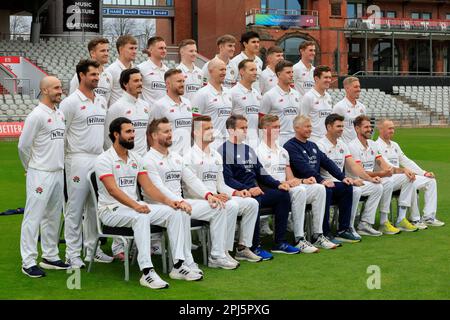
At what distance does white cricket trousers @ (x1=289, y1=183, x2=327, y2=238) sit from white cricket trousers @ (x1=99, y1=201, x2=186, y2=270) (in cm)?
176

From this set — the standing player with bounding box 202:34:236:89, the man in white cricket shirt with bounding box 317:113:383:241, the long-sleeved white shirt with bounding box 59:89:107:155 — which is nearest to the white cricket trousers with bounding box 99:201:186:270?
the long-sleeved white shirt with bounding box 59:89:107:155

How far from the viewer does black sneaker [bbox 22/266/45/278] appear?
6782 millimetres

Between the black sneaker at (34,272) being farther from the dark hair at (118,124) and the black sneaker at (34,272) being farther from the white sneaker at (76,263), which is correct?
the dark hair at (118,124)

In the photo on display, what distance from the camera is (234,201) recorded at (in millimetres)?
7473

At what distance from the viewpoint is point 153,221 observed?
6.78 m

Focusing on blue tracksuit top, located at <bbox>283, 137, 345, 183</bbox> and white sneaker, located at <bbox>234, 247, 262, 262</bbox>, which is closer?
white sneaker, located at <bbox>234, 247, 262, 262</bbox>

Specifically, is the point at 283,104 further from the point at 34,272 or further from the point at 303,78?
the point at 34,272

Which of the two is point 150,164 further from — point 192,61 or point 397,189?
point 397,189

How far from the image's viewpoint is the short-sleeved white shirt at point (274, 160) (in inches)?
333

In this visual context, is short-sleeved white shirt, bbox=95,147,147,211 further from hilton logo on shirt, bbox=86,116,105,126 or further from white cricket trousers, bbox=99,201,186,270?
hilton logo on shirt, bbox=86,116,105,126

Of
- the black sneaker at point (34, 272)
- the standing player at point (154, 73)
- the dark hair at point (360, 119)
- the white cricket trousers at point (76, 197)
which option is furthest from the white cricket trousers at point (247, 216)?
the dark hair at point (360, 119)

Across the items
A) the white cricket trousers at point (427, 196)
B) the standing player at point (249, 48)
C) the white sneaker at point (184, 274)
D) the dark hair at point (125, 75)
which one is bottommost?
the white sneaker at point (184, 274)

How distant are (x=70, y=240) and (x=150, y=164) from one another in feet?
4.12

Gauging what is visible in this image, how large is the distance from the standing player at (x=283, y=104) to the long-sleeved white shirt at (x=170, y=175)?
2.38 meters
